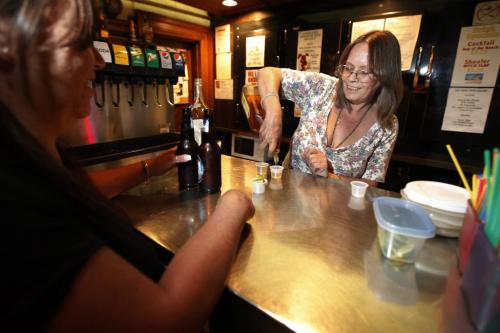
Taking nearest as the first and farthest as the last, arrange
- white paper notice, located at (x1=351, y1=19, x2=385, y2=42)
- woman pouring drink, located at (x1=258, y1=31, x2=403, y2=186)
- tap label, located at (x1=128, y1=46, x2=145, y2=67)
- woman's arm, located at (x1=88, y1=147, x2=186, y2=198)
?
woman's arm, located at (x1=88, y1=147, x2=186, y2=198) < woman pouring drink, located at (x1=258, y1=31, x2=403, y2=186) < tap label, located at (x1=128, y1=46, x2=145, y2=67) < white paper notice, located at (x1=351, y1=19, x2=385, y2=42)

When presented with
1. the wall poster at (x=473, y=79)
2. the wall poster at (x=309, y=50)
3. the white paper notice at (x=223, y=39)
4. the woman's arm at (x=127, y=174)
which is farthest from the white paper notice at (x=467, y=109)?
the white paper notice at (x=223, y=39)

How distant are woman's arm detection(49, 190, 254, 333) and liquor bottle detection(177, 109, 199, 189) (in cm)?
51

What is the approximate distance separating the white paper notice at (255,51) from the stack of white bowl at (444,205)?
2.72 metres

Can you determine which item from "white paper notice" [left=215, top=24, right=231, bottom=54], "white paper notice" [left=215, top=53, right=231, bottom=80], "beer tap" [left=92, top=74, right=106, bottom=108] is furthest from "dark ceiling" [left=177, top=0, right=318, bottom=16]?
"beer tap" [left=92, top=74, right=106, bottom=108]

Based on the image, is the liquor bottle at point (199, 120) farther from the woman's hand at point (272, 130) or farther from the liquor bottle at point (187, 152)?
the woman's hand at point (272, 130)

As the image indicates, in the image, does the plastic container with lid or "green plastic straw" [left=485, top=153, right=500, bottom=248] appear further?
the plastic container with lid

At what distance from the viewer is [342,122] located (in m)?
1.49

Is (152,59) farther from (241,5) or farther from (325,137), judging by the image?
(241,5)

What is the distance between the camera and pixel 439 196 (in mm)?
737

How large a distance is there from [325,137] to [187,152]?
2.61ft

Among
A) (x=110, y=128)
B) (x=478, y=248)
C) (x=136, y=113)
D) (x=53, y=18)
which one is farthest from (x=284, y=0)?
(x=478, y=248)

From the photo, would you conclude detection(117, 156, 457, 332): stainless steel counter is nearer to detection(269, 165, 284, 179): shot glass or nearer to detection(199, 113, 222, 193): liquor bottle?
detection(199, 113, 222, 193): liquor bottle

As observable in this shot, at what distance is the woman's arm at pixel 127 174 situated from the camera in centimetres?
98

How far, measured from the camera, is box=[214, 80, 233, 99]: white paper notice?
11.7 feet
